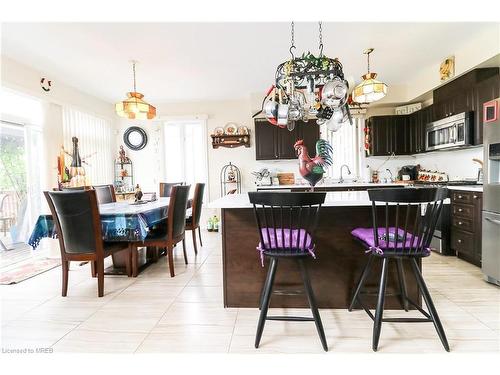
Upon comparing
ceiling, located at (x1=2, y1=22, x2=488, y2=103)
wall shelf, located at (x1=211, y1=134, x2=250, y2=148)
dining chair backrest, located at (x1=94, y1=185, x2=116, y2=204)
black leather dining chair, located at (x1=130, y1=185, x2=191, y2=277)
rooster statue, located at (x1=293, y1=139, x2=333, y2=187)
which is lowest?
black leather dining chair, located at (x1=130, y1=185, x2=191, y2=277)

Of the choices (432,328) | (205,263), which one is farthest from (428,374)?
(205,263)

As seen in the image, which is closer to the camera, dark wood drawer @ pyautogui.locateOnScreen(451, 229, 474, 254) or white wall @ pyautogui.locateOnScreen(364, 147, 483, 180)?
dark wood drawer @ pyautogui.locateOnScreen(451, 229, 474, 254)

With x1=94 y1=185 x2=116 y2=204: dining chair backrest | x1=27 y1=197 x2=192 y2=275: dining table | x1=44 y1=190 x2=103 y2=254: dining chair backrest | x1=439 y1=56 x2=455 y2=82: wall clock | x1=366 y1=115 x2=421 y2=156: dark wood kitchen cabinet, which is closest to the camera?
x1=44 y1=190 x2=103 y2=254: dining chair backrest

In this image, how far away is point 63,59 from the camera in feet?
11.9

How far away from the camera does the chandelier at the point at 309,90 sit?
216 centimetres

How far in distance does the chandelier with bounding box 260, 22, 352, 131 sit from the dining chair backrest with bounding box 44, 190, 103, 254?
1830 mm

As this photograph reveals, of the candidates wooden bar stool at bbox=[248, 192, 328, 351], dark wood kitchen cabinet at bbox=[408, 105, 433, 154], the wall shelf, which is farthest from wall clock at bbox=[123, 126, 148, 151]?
dark wood kitchen cabinet at bbox=[408, 105, 433, 154]

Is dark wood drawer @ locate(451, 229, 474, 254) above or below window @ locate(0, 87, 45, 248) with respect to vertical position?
below

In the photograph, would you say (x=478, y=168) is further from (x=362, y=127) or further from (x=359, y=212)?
(x=359, y=212)

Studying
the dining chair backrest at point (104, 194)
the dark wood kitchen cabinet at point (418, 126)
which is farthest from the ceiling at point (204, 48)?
the dining chair backrest at point (104, 194)

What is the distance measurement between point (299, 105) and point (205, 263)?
2.27 metres

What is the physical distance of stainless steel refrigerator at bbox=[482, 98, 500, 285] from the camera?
2.64 metres

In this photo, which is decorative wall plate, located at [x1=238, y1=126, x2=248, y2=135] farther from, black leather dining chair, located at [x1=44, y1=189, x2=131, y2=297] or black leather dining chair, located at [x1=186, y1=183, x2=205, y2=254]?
black leather dining chair, located at [x1=44, y1=189, x2=131, y2=297]
